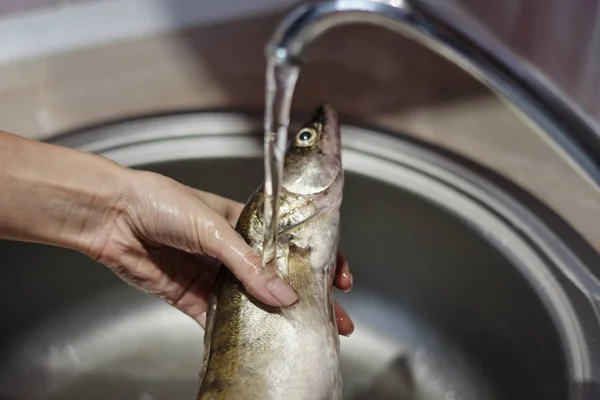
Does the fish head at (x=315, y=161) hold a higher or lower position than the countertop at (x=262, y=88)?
lower

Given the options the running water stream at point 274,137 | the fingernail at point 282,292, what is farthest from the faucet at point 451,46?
the fingernail at point 282,292

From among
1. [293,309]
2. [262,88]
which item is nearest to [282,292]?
[293,309]

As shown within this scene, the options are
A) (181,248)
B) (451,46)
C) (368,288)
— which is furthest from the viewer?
(368,288)

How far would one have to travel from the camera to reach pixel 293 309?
0.57 meters

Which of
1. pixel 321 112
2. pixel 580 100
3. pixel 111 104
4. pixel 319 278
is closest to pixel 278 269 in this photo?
pixel 319 278

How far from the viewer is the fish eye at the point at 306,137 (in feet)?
2.09

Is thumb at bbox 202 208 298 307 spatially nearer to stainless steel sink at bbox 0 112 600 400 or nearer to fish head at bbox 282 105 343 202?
fish head at bbox 282 105 343 202

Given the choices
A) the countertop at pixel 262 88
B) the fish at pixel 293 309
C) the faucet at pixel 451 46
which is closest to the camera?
the faucet at pixel 451 46

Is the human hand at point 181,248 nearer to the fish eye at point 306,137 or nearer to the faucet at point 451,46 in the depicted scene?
the fish eye at point 306,137

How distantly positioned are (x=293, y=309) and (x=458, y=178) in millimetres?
265

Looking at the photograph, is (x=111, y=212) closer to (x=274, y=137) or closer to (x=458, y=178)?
(x=274, y=137)

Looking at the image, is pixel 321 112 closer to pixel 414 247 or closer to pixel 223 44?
pixel 414 247

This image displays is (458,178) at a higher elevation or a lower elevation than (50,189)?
higher

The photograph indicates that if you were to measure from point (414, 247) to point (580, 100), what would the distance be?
1.10 feet
